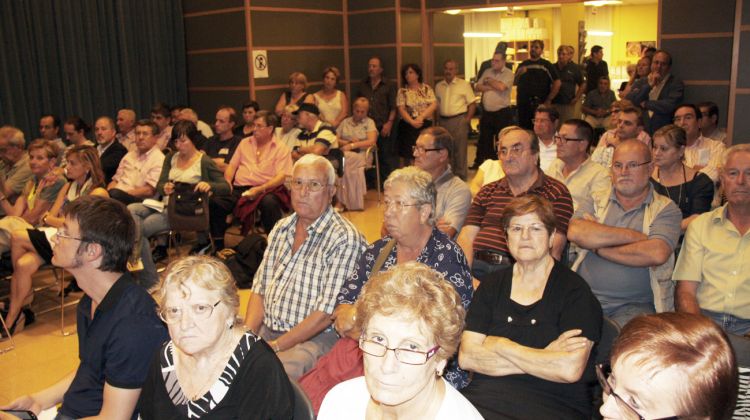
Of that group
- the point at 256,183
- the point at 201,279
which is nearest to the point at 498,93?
the point at 256,183

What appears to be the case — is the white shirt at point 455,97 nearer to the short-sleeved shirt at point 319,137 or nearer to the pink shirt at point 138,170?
the short-sleeved shirt at point 319,137

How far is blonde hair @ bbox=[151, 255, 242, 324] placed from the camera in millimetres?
2039

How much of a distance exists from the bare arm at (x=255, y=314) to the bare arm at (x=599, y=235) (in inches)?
59.6

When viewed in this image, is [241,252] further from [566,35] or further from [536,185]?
[566,35]

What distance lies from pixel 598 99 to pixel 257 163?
537 centimetres

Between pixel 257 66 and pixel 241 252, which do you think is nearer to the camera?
pixel 241 252

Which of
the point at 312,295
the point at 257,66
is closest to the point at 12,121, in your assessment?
the point at 257,66

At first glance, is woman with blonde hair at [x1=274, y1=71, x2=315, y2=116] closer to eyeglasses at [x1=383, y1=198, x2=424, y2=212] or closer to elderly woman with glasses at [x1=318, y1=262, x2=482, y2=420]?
eyeglasses at [x1=383, y1=198, x2=424, y2=212]

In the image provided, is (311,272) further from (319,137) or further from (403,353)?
(319,137)

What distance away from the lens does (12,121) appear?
786 cm

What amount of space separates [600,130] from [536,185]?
6254mm

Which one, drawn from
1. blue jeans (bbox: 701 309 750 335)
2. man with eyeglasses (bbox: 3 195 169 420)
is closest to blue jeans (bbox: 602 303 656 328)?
blue jeans (bbox: 701 309 750 335)

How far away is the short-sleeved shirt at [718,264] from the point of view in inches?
113

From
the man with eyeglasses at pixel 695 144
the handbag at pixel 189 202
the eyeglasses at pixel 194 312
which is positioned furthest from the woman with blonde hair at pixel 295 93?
the eyeglasses at pixel 194 312
